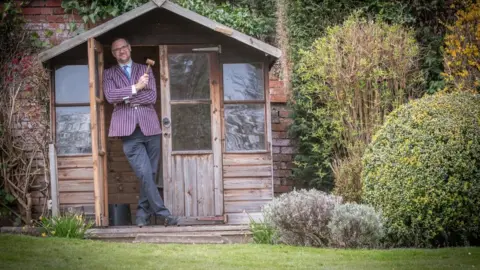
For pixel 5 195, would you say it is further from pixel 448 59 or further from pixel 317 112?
pixel 448 59

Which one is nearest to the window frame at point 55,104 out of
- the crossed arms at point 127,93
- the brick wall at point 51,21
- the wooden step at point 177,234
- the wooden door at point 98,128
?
the wooden door at point 98,128

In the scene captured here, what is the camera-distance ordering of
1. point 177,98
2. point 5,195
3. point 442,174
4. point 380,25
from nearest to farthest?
point 442,174 < point 177,98 < point 5,195 < point 380,25

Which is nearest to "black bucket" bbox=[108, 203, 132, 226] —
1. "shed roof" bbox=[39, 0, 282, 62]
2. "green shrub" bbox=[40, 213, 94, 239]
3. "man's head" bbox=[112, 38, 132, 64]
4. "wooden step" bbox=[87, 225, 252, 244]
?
"wooden step" bbox=[87, 225, 252, 244]

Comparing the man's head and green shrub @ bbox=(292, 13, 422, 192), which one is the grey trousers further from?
green shrub @ bbox=(292, 13, 422, 192)

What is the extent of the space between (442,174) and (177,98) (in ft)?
11.8

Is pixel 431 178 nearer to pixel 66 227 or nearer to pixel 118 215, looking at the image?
pixel 66 227

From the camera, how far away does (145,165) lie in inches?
389

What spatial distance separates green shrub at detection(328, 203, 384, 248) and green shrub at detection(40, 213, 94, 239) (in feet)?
9.67

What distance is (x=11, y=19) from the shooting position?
465 inches

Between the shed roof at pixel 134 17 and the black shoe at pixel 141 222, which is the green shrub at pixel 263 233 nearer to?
the black shoe at pixel 141 222

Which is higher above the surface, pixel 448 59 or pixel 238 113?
pixel 448 59

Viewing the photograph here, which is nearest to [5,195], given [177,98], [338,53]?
[177,98]

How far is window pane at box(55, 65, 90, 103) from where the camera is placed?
411 inches

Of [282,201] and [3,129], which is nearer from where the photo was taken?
[282,201]
